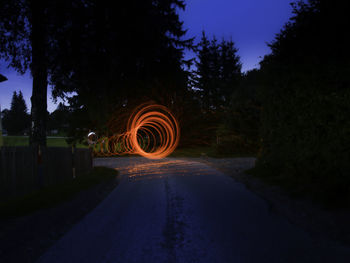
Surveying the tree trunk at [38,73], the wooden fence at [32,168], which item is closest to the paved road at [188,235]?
the wooden fence at [32,168]

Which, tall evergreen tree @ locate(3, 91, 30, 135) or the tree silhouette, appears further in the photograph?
tall evergreen tree @ locate(3, 91, 30, 135)

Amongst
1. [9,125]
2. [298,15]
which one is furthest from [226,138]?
[9,125]

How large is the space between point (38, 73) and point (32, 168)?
529 centimetres

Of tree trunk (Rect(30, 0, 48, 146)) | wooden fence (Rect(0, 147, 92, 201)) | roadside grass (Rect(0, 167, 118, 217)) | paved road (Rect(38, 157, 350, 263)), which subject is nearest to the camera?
paved road (Rect(38, 157, 350, 263))

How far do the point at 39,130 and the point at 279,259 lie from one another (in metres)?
12.0

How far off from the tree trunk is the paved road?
22.6ft

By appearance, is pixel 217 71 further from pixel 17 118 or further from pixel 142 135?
pixel 17 118

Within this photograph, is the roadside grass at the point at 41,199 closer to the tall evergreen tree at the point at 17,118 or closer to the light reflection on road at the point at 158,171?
the light reflection on road at the point at 158,171

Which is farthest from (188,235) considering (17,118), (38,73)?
→ (17,118)

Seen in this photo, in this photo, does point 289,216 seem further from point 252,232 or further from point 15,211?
point 15,211

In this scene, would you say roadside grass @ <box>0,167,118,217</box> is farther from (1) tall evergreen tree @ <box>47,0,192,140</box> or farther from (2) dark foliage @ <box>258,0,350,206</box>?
(2) dark foliage @ <box>258,0,350,206</box>

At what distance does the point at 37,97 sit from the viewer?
13.0 metres

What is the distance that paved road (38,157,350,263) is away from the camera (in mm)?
4074

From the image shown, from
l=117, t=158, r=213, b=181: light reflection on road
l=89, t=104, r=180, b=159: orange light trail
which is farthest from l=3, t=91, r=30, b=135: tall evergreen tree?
l=117, t=158, r=213, b=181: light reflection on road
